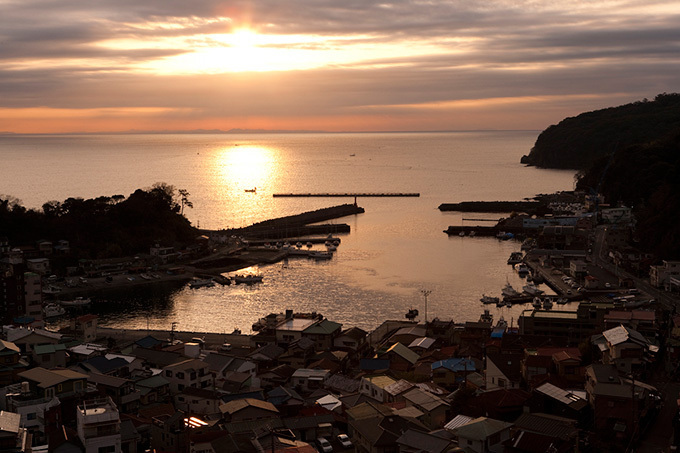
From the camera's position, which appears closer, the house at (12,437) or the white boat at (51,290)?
the house at (12,437)

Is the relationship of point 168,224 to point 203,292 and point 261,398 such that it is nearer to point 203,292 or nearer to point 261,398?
point 203,292

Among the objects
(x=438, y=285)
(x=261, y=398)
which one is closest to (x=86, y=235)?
(x=438, y=285)

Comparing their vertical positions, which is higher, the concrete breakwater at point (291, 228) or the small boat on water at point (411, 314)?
the concrete breakwater at point (291, 228)

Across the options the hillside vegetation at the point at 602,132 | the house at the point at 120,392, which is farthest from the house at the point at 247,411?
the hillside vegetation at the point at 602,132

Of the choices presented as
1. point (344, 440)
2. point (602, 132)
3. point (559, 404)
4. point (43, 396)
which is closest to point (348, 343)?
point (344, 440)

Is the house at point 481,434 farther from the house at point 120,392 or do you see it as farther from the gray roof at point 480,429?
the house at point 120,392

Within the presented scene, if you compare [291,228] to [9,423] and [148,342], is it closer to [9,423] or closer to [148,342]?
[148,342]
